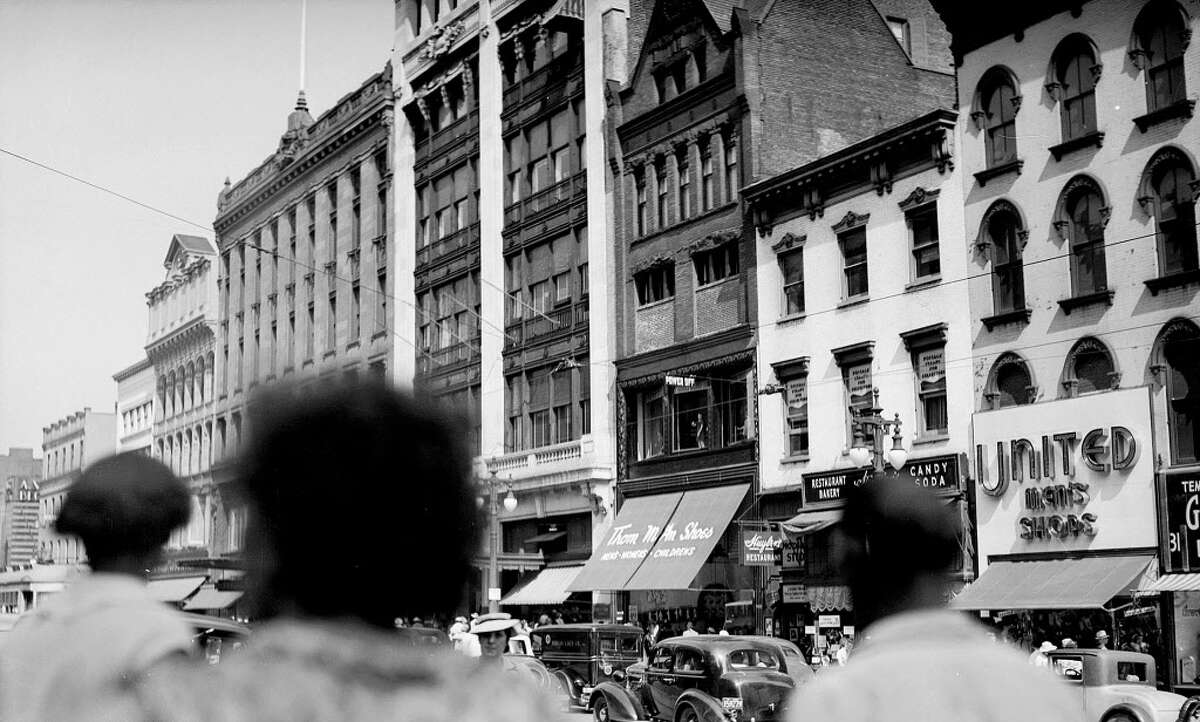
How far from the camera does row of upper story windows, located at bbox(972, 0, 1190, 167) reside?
26.2 meters

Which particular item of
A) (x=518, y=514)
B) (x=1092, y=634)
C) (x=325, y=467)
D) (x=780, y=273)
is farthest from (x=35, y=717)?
(x=518, y=514)

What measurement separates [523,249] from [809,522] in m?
16.0

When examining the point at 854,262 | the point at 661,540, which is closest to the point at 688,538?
the point at 661,540

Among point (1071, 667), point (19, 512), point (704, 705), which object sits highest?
point (19, 512)

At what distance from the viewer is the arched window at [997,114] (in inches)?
1152

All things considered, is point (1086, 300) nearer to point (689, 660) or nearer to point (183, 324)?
point (689, 660)

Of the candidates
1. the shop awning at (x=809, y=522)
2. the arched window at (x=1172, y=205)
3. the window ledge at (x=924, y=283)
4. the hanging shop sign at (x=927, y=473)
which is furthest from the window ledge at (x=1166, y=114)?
the shop awning at (x=809, y=522)

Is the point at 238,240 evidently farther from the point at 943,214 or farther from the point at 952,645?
the point at 952,645

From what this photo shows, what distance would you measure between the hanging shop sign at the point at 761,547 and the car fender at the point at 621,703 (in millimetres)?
8855

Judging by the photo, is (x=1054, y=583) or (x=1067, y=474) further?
(x=1067, y=474)

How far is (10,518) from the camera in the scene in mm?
34156

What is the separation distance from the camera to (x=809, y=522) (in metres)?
32.2

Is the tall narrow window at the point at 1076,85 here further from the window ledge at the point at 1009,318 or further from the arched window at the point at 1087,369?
the arched window at the point at 1087,369

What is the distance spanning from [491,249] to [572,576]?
11.5m
